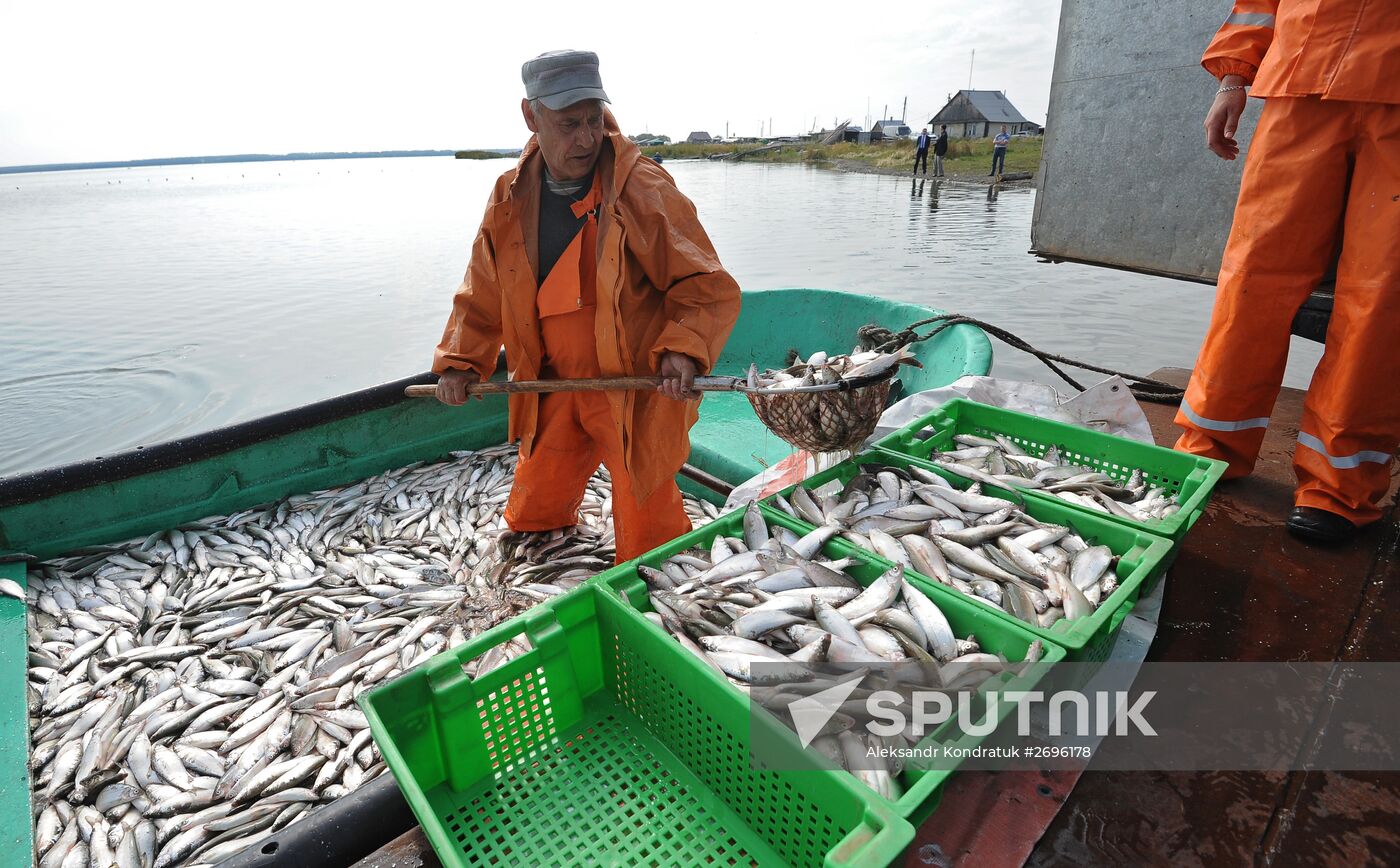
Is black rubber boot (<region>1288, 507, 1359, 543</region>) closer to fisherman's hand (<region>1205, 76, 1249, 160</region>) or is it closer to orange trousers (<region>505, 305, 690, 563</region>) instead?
fisherman's hand (<region>1205, 76, 1249, 160</region>)

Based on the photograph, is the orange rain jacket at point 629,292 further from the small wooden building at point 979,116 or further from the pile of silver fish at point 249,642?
the small wooden building at point 979,116

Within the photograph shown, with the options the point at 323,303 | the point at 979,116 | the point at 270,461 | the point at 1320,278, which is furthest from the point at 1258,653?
the point at 979,116

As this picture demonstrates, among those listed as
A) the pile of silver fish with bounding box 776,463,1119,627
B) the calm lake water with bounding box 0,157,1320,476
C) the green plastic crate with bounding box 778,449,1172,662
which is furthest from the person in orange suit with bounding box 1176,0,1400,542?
the calm lake water with bounding box 0,157,1320,476

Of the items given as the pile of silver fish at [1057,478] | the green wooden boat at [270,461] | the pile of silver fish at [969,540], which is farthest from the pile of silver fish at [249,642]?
the pile of silver fish at [1057,478]

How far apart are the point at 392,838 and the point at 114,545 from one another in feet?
10.1

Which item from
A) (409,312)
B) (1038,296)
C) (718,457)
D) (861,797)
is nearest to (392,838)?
(861,797)

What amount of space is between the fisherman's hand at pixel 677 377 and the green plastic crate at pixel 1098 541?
1.88 feet

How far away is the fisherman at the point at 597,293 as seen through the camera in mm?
2787

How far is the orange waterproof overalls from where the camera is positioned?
2967 millimetres

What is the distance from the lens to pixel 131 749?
2586 mm

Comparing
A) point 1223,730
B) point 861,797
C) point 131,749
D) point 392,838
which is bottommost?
point 131,749

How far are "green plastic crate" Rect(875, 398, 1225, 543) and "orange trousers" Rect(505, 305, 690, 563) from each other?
44.5 inches

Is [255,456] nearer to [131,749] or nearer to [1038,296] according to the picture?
[131,749]

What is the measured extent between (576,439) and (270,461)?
6.94ft
